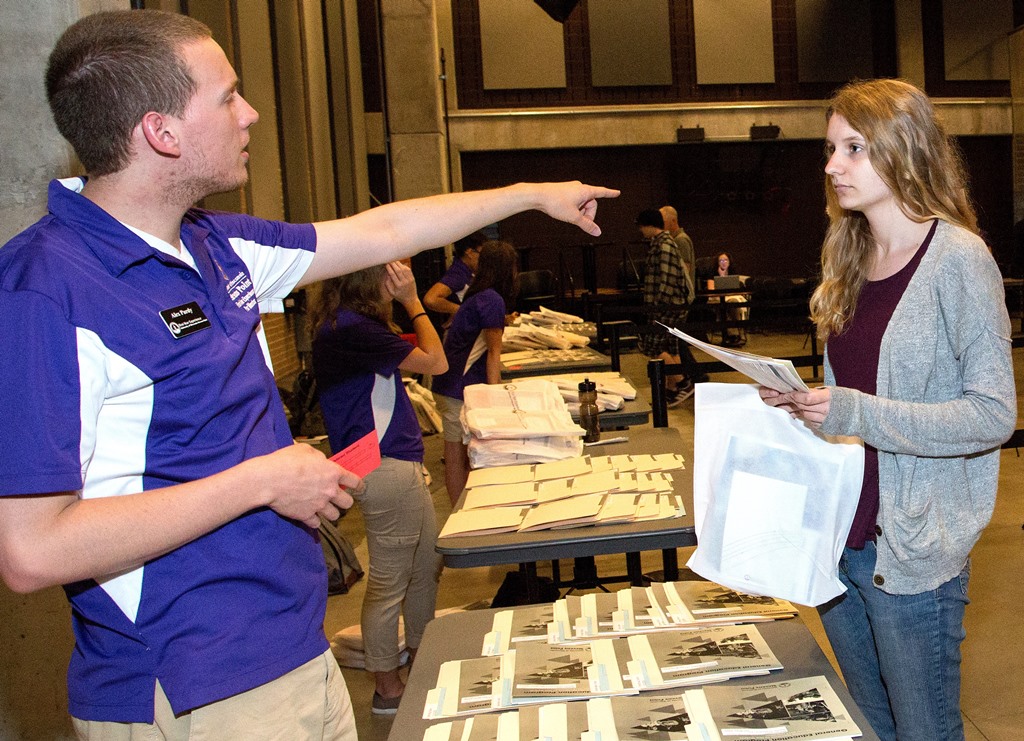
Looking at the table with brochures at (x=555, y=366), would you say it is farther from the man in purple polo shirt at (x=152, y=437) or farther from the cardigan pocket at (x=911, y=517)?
the man in purple polo shirt at (x=152, y=437)

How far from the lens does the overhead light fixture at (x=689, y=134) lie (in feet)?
55.5

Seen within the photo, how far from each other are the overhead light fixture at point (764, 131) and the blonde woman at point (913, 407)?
16.0 metres

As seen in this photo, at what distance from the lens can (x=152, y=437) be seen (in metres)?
1.28

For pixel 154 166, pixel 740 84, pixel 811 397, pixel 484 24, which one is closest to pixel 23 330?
pixel 154 166

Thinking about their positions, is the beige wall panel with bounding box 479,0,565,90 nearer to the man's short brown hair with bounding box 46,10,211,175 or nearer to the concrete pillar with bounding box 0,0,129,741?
the concrete pillar with bounding box 0,0,129,741

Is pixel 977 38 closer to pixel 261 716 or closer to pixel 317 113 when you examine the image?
pixel 317 113

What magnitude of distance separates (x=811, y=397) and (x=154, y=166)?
3.95 ft

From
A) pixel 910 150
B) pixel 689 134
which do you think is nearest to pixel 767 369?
pixel 910 150

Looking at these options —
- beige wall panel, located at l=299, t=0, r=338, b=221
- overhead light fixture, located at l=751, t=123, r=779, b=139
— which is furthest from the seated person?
→ beige wall panel, located at l=299, t=0, r=338, b=221

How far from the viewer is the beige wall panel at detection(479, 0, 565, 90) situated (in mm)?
16406

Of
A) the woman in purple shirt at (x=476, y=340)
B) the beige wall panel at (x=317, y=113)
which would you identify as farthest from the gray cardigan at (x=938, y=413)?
the beige wall panel at (x=317, y=113)

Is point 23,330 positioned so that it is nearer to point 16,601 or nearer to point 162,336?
point 162,336

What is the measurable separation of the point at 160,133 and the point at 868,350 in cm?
145

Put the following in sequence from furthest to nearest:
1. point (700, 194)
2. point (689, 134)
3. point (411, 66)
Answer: point (700, 194)
point (689, 134)
point (411, 66)
